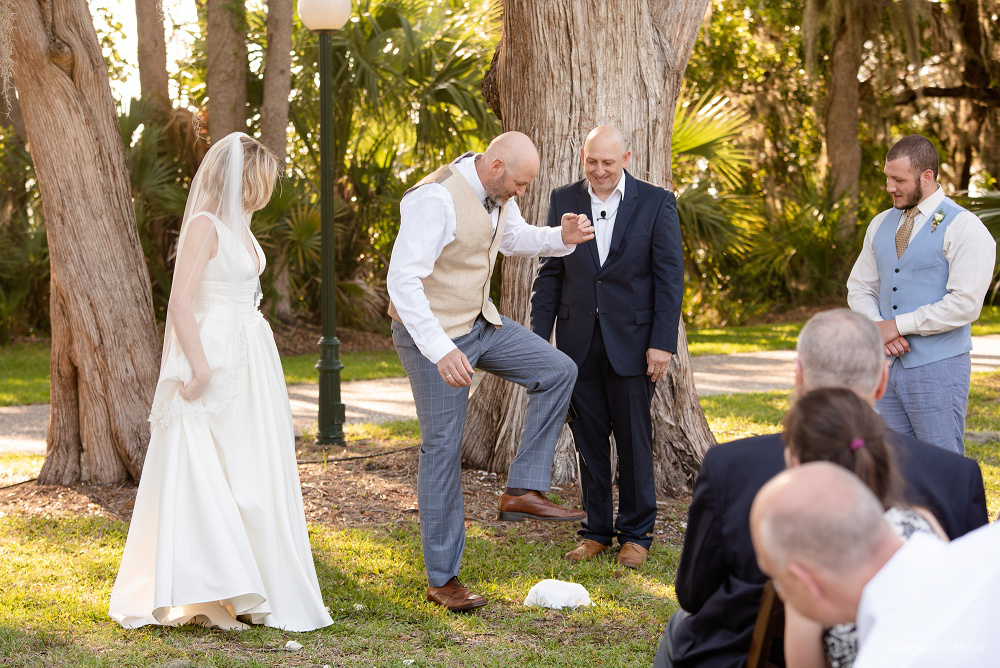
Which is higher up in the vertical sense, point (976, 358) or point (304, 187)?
point (304, 187)

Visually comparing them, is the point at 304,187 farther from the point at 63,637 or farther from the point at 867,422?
the point at 867,422

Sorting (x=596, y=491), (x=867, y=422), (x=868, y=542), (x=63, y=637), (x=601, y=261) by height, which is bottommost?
(x=63, y=637)

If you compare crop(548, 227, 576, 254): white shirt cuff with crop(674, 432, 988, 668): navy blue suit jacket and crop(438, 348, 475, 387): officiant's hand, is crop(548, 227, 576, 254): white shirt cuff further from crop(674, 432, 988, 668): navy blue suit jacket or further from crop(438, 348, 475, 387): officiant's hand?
crop(674, 432, 988, 668): navy blue suit jacket

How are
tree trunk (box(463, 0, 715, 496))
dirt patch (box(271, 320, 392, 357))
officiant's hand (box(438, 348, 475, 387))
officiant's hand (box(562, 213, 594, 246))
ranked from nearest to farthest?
officiant's hand (box(438, 348, 475, 387)) < officiant's hand (box(562, 213, 594, 246)) < tree trunk (box(463, 0, 715, 496)) < dirt patch (box(271, 320, 392, 357))

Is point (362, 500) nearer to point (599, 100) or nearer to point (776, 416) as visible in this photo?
point (599, 100)

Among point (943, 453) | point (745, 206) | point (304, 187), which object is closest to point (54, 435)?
point (943, 453)

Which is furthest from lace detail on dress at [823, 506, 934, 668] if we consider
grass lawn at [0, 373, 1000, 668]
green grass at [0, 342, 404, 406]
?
green grass at [0, 342, 404, 406]

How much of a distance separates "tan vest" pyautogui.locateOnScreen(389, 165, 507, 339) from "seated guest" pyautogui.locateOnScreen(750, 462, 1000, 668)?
284 cm

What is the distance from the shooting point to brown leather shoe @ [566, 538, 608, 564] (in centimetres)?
509

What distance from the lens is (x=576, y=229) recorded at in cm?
479

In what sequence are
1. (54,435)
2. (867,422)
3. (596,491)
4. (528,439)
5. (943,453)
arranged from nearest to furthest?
(867,422) < (943,453) < (528,439) < (596,491) < (54,435)

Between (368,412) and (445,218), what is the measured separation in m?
5.45

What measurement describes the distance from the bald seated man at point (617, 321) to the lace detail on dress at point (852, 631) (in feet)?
9.54

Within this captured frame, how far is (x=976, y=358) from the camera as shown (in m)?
12.3
